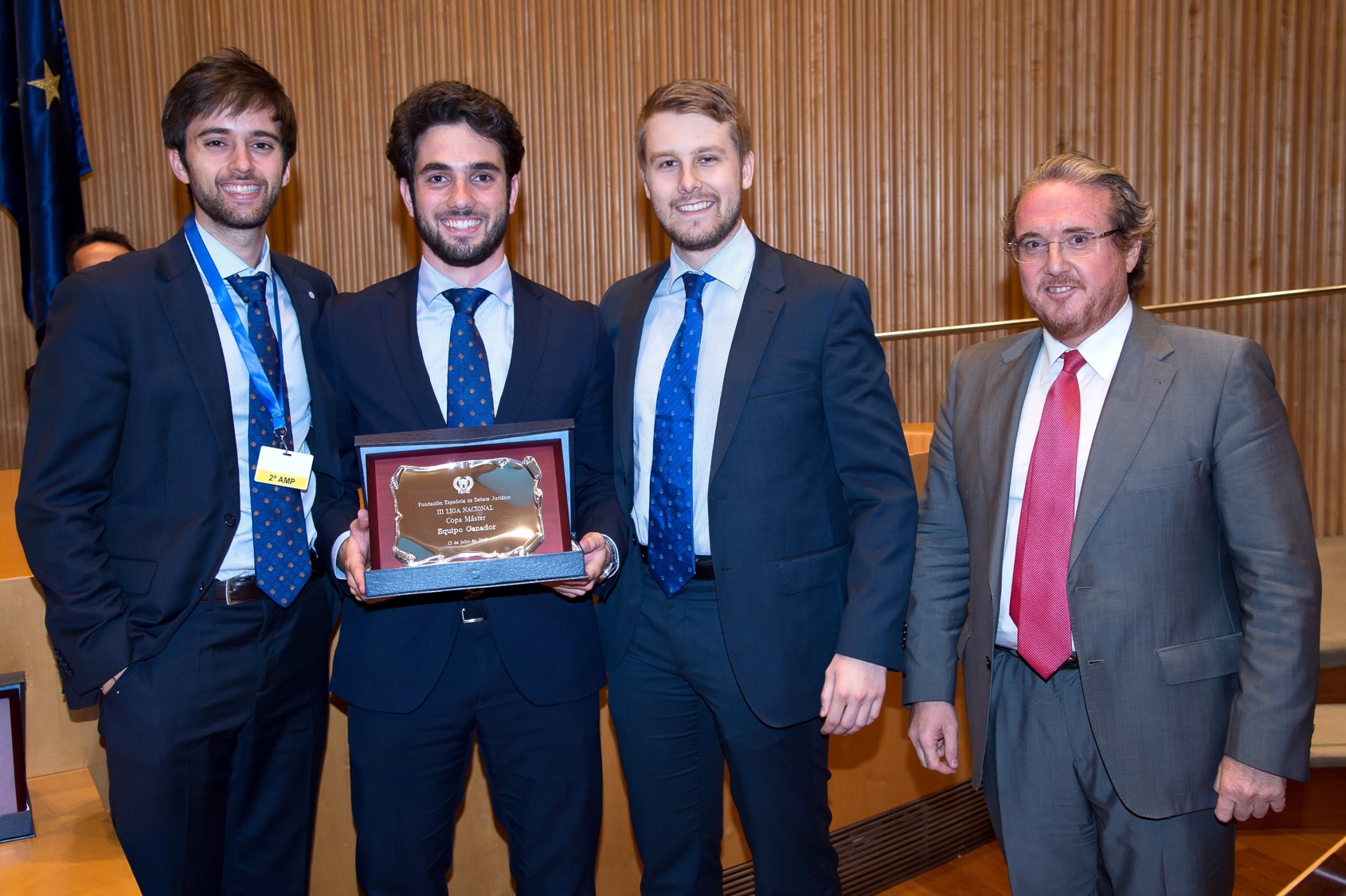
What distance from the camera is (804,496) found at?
1.90 m

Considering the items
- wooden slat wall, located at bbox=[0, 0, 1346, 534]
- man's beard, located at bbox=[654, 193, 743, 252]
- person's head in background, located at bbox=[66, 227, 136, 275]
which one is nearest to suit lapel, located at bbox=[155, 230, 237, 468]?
man's beard, located at bbox=[654, 193, 743, 252]

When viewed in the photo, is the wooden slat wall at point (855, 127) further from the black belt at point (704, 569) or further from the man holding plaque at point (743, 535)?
the black belt at point (704, 569)

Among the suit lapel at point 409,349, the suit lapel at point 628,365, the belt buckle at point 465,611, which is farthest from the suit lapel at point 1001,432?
the suit lapel at point 409,349

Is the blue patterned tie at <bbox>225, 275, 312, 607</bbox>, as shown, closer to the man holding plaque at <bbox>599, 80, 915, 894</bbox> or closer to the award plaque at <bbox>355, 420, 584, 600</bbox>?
the award plaque at <bbox>355, 420, 584, 600</bbox>

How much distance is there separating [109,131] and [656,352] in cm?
380

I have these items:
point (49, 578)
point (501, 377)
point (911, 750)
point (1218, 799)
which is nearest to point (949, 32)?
point (911, 750)

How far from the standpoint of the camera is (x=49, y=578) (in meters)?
1.71

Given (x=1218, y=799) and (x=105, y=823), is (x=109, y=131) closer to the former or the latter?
(x=105, y=823)

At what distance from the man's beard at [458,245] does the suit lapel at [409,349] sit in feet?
0.33

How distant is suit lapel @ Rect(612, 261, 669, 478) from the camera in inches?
79.1

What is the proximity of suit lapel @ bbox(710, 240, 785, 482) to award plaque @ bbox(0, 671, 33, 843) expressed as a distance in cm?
139

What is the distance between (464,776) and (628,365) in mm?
883

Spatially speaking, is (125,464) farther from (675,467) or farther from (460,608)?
(675,467)

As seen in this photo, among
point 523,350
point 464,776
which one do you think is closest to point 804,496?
point 523,350
